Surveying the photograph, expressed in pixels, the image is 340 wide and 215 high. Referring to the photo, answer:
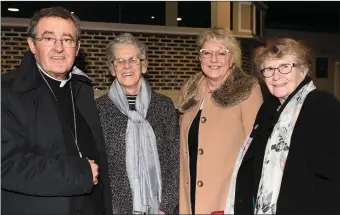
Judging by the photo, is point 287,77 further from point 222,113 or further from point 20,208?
point 20,208

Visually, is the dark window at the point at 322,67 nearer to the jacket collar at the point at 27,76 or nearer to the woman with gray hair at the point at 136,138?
the woman with gray hair at the point at 136,138

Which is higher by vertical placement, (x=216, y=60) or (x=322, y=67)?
(x=322, y=67)

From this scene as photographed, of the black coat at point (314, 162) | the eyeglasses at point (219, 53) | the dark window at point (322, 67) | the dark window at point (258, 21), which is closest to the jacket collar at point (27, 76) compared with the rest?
the eyeglasses at point (219, 53)

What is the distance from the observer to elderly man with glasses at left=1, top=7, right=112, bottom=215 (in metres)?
1.63

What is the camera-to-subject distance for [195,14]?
29.2 ft

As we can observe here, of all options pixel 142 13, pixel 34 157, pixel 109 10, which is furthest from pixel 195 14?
pixel 34 157

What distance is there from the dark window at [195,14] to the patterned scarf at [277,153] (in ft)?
21.0

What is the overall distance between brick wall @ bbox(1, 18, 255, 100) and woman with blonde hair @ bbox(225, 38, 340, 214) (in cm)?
426

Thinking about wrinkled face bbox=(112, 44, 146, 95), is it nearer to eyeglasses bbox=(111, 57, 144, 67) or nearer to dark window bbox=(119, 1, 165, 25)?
eyeglasses bbox=(111, 57, 144, 67)

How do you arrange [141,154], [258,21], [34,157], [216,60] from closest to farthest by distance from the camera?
[34,157] < [216,60] < [141,154] < [258,21]

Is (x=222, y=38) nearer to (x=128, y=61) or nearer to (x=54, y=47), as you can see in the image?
(x=128, y=61)

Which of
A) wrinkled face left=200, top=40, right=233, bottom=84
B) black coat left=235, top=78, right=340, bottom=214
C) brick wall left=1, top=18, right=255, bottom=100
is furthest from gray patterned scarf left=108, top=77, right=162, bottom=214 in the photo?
brick wall left=1, top=18, right=255, bottom=100

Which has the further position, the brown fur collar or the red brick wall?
the red brick wall

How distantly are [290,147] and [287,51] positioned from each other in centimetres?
45
